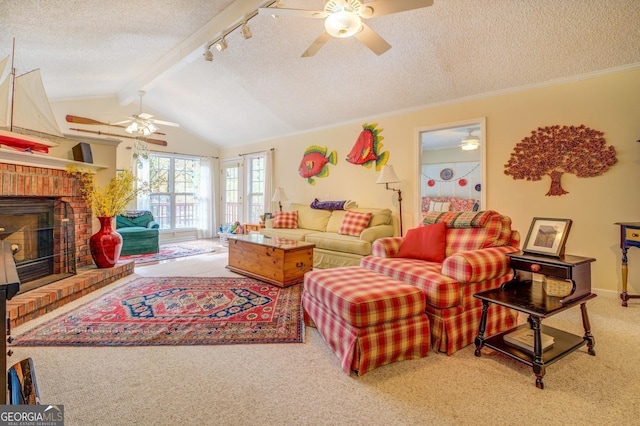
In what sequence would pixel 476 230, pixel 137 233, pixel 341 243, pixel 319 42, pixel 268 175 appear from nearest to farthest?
pixel 319 42 → pixel 476 230 → pixel 341 243 → pixel 137 233 → pixel 268 175

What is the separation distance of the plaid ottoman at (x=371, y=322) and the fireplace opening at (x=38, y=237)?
2.78m

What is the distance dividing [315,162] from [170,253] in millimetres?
3069

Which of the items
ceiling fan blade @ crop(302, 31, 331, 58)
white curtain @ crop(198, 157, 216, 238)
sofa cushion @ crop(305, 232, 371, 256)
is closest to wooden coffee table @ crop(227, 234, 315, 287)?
sofa cushion @ crop(305, 232, 371, 256)

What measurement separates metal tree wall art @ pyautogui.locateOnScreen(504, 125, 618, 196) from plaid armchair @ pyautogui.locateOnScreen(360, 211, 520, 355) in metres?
1.42

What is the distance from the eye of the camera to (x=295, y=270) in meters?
3.53

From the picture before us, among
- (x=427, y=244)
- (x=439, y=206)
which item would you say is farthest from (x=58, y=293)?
(x=439, y=206)

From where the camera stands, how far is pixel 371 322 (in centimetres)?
179

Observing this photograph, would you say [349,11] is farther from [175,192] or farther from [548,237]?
[175,192]

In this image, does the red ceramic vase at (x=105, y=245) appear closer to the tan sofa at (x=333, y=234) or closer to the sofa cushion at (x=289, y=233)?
the sofa cushion at (x=289, y=233)

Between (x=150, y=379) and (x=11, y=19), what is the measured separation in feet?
10.3

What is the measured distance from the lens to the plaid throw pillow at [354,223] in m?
4.32

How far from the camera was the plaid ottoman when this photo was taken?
1.78 metres

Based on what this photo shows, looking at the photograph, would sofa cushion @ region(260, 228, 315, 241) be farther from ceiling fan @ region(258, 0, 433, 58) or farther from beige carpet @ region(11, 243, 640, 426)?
ceiling fan @ region(258, 0, 433, 58)

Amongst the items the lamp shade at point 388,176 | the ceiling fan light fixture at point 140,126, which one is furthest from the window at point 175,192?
the lamp shade at point 388,176
